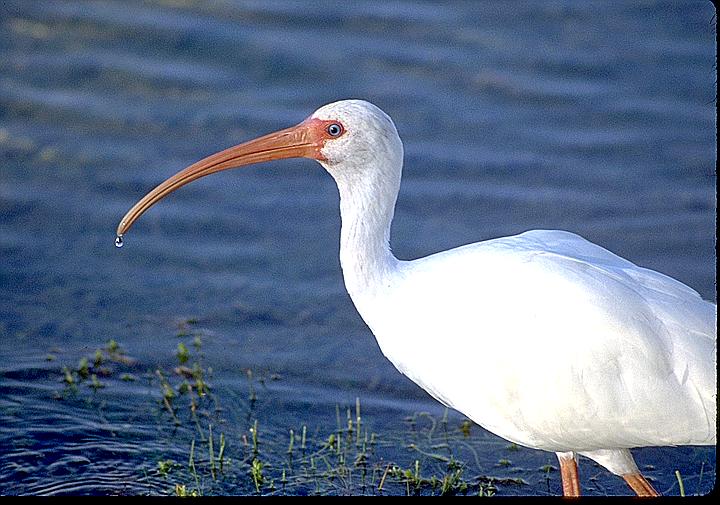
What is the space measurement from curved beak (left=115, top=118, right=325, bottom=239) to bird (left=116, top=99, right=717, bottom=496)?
0.02 metres

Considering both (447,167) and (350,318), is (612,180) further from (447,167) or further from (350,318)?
(350,318)

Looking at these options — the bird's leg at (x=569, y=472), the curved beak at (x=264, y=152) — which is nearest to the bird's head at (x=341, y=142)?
the curved beak at (x=264, y=152)

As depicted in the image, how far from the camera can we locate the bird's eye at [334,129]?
6402 mm

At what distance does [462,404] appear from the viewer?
6.26 metres

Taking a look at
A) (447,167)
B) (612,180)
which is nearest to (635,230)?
(612,180)

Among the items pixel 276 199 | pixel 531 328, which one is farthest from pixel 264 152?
pixel 276 199

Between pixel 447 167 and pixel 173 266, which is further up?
pixel 447 167

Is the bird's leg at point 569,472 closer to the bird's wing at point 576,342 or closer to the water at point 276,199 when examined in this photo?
the bird's wing at point 576,342

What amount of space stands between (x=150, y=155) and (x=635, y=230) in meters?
4.14

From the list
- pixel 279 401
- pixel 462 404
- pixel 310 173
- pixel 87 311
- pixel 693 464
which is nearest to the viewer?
pixel 462 404

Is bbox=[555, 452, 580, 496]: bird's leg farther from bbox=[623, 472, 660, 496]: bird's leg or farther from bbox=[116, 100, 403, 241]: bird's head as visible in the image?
bbox=[116, 100, 403, 241]: bird's head

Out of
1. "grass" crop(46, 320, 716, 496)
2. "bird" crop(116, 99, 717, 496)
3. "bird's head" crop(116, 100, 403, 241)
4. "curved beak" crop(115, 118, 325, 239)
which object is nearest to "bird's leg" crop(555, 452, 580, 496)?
"bird" crop(116, 99, 717, 496)

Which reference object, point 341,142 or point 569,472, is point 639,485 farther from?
point 341,142

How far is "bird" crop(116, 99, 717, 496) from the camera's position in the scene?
19.8ft
